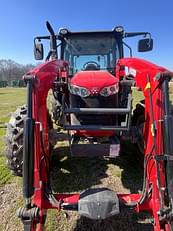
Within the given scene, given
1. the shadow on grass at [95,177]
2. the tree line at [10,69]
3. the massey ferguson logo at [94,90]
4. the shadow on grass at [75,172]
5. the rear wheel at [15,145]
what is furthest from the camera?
the tree line at [10,69]

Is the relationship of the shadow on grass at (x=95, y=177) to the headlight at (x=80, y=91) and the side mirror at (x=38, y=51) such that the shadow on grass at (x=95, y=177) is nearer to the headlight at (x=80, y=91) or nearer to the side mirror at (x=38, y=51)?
the headlight at (x=80, y=91)

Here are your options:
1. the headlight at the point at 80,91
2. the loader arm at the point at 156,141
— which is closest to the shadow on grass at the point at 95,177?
the loader arm at the point at 156,141

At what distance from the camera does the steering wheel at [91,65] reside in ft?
15.4

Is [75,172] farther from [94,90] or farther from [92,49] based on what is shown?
[92,49]

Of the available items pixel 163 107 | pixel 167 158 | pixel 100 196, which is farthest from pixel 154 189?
pixel 163 107

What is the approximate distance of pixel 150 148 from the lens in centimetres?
280

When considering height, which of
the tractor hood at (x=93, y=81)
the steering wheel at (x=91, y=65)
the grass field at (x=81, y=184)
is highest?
the steering wheel at (x=91, y=65)

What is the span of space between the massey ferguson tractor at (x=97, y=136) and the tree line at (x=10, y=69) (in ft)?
245

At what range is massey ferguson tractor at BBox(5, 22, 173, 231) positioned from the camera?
98.4 inches

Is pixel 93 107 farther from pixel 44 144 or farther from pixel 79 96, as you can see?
pixel 44 144

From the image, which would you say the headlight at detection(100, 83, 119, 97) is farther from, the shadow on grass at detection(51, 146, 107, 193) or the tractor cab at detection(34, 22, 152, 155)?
the shadow on grass at detection(51, 146, 107, 193)

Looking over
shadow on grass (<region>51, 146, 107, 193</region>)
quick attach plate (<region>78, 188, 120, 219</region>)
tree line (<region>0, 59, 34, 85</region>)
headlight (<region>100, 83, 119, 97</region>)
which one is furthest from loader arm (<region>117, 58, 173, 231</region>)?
tree line (<region>0, 59, 34, 85</region>)

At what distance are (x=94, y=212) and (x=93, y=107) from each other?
131 centimetres

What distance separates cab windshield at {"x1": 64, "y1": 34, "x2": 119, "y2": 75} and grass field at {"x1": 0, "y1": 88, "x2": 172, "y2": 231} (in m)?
1.56
